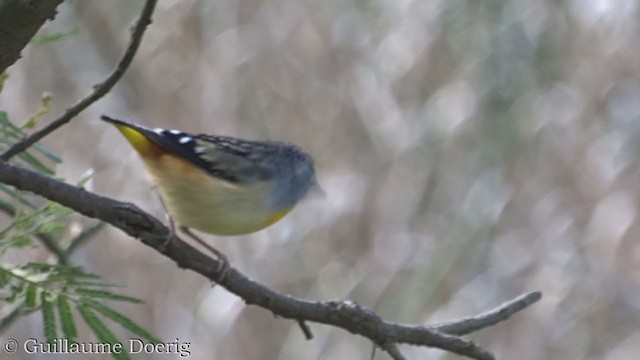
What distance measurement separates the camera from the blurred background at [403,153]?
421 cm

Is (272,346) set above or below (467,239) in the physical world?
below

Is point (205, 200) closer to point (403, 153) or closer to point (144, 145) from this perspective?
point (144, 145)

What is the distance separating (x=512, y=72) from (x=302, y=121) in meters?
0.95

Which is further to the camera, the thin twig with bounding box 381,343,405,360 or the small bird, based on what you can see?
the small bird

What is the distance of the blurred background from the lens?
421cm

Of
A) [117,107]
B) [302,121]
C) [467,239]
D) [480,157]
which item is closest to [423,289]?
[467,239]

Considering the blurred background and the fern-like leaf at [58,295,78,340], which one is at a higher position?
the blurred background

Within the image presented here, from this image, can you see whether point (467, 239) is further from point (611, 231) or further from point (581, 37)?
point (581, 37)

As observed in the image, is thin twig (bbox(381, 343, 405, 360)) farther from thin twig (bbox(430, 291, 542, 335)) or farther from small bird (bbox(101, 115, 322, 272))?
small bird (bbox(101, 115, 322, 272))

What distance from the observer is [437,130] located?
4375 mm

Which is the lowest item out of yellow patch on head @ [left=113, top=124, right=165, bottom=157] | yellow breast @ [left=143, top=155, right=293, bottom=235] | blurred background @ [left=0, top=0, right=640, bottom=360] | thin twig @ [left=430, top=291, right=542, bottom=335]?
thin twig @ [left=430, top=291, right=542, bottom=335]

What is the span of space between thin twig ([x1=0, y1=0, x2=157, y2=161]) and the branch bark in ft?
0.67

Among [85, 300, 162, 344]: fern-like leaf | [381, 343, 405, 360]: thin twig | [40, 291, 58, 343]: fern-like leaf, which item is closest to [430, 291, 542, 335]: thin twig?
[381, 343, 405, 360]: thin twig

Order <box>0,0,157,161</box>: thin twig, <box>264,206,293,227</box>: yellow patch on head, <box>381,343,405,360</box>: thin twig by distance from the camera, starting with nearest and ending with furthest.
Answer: <box>0,0,157,161</box>: thin twig
<box>381,343,405,360</box>: thin twig
<box>264,206,293,227</box>: yellow patch on head
